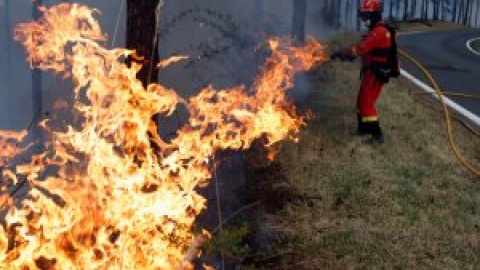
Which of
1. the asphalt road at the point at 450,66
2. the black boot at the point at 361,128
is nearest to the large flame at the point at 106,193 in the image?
the black boot at the point at 361,128

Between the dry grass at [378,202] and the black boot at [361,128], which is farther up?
the black boot at [361,128]

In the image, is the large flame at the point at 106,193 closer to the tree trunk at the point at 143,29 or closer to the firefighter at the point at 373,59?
the tree trunk at the point at 143,29

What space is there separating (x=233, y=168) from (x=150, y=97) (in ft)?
10.0

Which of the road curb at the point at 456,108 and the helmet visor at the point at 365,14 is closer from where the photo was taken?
the helmet visor at the point at 365,14

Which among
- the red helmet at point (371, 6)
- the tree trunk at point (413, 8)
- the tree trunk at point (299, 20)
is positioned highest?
the tree trunk at point (413, 8)

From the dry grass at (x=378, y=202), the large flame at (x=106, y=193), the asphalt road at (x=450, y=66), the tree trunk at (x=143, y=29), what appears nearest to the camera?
the large flame at (x=106, y=193)

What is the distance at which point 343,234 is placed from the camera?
200 inches

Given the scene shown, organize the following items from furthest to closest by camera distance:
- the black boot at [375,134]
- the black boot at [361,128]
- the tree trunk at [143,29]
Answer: the black boot at [361,128] < the black boot at [375,134] < the tree trunk at [143,29]

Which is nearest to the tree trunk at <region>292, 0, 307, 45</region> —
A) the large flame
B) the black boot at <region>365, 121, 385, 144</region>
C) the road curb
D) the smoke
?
the road curb

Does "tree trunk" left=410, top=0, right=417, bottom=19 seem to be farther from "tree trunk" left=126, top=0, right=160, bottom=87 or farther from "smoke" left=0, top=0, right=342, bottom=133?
"tree trunk" left=126, top=0, right=160, bottom=87

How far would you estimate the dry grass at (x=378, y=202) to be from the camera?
189 inches

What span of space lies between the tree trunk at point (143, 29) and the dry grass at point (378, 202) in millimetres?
2013

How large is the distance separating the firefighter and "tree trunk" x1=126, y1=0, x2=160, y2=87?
10.4 ft

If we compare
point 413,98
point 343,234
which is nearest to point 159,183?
point 343,234
